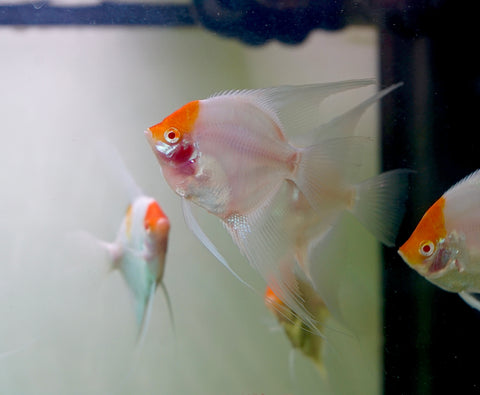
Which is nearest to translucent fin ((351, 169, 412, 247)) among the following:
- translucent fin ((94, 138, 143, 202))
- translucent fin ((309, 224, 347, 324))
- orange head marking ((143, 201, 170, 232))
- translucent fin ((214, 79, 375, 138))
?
A: translucent fin ((309, 224, 347, 324))

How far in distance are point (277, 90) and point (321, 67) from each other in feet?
2.29

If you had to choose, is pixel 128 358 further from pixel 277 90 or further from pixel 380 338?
pixel 277 90

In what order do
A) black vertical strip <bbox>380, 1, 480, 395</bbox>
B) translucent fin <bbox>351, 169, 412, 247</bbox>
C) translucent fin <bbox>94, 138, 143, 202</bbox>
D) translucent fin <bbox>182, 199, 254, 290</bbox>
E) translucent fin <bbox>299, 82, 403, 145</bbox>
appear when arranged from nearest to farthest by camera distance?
translucent fin <bbox>182, 199, 254, 290</bbox> → translucent fin <bbox>299, 82, 403, 145</bbox> → translucent fin <bbox>351, 169, 412, 247</bbox> → black vertical strip <bbox>380, 1, 480, 395</bbox> → translucent fin <bbox>94, 138, 143, 202</bbox>

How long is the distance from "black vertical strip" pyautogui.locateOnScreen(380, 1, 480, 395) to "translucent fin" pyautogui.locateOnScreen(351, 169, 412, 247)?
7.6 inches

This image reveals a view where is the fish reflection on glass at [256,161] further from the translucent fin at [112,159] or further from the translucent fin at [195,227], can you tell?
the translucent fin at [112,159]

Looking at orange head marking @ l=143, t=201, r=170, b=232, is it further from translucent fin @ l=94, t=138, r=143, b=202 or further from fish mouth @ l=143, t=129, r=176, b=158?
fish mouth @ l=143, t=129, r=176, b=158

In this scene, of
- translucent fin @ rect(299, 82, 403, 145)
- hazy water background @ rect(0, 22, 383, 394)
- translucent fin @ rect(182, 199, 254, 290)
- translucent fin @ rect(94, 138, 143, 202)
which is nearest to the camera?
translucent fin @ rect(182, 199, 254, 290)

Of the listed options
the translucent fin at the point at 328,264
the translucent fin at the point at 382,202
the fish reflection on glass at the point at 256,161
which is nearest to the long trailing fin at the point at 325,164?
the fish reflection on glass at the point at 256,161

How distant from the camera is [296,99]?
29.0 inches

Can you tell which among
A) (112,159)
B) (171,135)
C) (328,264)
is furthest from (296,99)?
(112,159)

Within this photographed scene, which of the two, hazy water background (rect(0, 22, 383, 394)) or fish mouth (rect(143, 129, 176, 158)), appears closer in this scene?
fish mouth (rect(143, 129, 176, 158))

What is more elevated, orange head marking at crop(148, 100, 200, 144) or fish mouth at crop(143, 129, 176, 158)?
orange head marking at crop(148, 100, 200, 144)

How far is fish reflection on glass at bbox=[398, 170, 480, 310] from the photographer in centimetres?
80

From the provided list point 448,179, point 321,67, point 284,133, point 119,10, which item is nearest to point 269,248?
point 284,133
